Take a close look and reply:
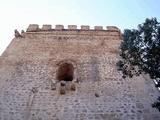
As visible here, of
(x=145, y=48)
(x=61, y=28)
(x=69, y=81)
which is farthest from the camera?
(x=61, y=28)

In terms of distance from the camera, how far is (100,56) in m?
13.0

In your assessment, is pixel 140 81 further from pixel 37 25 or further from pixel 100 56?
pixel 37 25

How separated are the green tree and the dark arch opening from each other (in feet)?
13.4

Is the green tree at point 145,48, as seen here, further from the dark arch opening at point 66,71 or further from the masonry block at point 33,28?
the masonry block at point 33,28

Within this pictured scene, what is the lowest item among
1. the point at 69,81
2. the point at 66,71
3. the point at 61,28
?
the point at 69,81

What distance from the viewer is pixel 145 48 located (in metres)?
8.40

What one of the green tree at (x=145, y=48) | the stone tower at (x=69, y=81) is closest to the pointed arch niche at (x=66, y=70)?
the stone tower at (x=69, y=81)

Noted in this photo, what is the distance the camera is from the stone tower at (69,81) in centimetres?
1005

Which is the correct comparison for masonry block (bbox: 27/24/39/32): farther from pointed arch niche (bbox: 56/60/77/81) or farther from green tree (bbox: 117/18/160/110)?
green tree (bbox: 117/18/160/110)

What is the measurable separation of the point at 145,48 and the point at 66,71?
16.7 ft

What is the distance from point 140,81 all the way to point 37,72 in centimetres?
411

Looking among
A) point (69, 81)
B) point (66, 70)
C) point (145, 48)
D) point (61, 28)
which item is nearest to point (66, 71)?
point (66, 70)

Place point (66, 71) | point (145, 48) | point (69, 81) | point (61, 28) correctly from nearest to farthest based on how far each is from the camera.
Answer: point (145, 48) → point (69, 81) → point (66, 71) → point (61, 28)

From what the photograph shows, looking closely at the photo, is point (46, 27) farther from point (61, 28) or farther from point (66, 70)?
point (66, 70)
